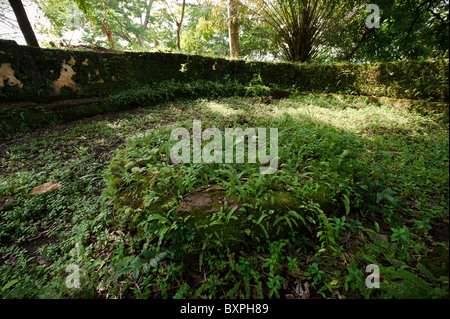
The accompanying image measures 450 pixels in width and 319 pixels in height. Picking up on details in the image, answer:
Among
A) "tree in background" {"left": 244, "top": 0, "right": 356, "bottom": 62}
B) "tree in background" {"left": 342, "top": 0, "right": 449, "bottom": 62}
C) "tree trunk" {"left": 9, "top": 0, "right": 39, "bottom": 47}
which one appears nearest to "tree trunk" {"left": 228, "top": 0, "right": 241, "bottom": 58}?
"tree in background" {"left": 244, "top": 0, "right": 356, "bottom": 62}

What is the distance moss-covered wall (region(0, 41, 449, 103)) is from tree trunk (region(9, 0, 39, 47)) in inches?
39.6

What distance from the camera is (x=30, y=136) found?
175 inches

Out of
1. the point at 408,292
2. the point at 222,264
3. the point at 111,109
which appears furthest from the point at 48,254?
the point at 111,109

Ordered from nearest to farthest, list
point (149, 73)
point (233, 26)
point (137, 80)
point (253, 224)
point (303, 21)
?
point (253, 224), point (137, 80), point (149, 73), point (303, 21), point (233, 26)

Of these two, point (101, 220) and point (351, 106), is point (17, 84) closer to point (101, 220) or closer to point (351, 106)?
point (101, 220)

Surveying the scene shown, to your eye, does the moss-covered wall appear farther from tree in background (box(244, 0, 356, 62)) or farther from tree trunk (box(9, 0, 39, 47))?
tree in background (box(244, 0, 356, 62))

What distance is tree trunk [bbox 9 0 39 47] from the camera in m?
5.49

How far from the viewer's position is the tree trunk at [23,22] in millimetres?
5488

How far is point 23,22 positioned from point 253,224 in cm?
893

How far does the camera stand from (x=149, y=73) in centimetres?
741

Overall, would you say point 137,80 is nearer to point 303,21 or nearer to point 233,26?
point 233,26

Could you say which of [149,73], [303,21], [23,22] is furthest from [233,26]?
[23,22]

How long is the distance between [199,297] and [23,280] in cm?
157

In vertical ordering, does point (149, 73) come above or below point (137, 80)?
above
